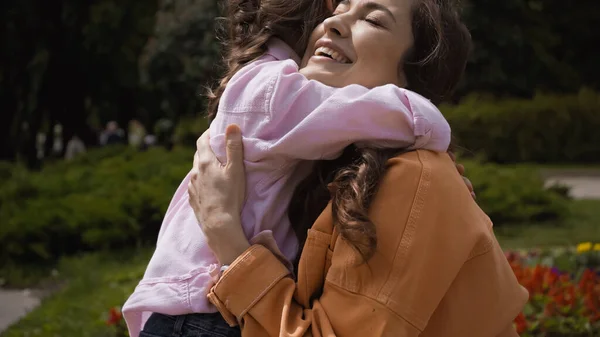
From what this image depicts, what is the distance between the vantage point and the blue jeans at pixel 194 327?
1.89m

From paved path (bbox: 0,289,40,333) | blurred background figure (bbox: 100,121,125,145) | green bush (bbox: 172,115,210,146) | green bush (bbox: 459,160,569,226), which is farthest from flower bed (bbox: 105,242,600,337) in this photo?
green bush (bbox: 172,115,210,146)

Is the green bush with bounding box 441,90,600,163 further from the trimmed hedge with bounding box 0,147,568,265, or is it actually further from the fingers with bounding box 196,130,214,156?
the fingers with bounding box 196,130,214,156

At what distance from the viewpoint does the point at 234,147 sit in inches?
77.4

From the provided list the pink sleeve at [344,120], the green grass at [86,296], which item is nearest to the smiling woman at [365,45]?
the pink sleeve at [344,120]

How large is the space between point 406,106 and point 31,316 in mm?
4899

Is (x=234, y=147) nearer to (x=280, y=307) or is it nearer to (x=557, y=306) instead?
(x=280, y=307)

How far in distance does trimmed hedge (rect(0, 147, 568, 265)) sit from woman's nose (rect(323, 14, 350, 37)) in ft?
22.0

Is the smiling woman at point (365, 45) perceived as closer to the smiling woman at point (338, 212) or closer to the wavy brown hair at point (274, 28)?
the smiling woman at point (338, 212)

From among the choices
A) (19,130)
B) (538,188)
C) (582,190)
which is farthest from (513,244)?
(19,130)

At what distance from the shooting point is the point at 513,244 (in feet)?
28.5

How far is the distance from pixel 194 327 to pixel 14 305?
534 centimetres

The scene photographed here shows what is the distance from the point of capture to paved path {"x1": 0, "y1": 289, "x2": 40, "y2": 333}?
246 inches

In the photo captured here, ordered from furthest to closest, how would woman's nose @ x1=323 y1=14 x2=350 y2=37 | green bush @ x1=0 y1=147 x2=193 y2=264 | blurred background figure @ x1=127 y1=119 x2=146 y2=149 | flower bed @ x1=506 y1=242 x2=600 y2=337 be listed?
blurred background figure @ x1=127 y1=119 x2=146 y2=149, green bush @ x1=0 y1=147 x2=193 y2=264, flower bed @ x1=506 y1=242 x2=600 y2=337, woman's nose @ x1=323 y1=14 x2=350 y2=37

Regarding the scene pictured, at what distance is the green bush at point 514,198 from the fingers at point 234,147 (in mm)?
8173
